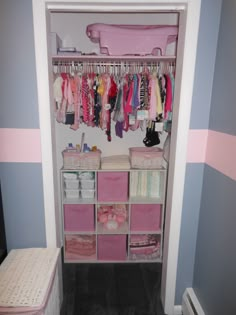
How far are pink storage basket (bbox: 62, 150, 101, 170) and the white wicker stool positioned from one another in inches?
35.1

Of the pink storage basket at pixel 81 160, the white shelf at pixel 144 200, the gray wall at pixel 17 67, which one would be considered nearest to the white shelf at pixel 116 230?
the white shelf at pixel 144 200

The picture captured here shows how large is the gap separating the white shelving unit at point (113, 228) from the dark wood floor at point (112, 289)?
10cm

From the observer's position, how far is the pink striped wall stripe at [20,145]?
58.6 inches

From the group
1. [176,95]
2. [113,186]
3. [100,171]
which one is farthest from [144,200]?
[176,95]

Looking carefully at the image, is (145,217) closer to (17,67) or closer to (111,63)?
(111,63)

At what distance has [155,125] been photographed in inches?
90.3

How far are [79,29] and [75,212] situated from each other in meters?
1.87

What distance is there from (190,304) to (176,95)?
4.93 ft

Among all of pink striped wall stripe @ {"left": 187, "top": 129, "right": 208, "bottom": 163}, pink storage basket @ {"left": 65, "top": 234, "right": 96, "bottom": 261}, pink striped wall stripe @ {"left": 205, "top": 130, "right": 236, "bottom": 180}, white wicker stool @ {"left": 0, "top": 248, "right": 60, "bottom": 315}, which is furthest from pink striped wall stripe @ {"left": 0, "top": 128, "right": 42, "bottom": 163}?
pink storage basket @ {"left": 65, "top": 234, "right": 96, "bottom": 261}

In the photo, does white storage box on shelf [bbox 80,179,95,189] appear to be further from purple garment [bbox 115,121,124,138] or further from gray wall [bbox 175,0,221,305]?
gray wall [bbox 175,0,221,305]

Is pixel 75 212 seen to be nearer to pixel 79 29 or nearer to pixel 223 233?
pixel 223 233

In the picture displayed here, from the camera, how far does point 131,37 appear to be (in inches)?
77.6

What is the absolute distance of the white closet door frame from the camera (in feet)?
4.44

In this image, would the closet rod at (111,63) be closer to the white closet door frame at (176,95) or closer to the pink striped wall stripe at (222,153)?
the white closet door frame at (176,95)
